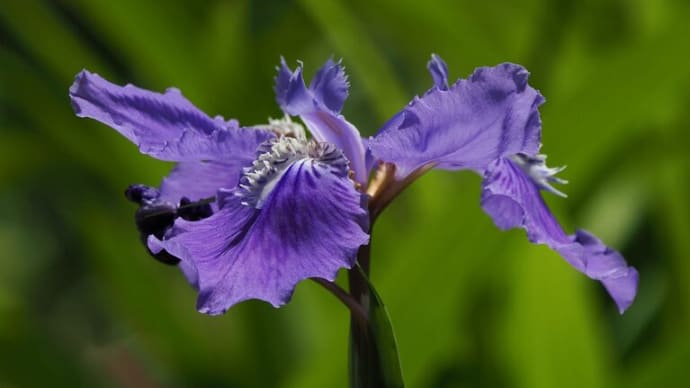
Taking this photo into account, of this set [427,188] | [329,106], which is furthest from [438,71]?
[427,188]

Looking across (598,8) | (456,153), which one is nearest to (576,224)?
(598,8)

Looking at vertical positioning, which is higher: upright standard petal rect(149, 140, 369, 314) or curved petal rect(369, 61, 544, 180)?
curved petal rect(369, 61, 544, 180)

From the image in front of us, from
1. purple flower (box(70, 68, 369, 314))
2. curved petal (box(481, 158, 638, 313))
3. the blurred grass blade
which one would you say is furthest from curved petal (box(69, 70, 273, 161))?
the blurred grass blade

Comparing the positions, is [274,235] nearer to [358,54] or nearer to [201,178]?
[201,178]

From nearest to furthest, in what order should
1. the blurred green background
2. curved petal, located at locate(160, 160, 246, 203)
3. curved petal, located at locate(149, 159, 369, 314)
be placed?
1. curved petal, located at locate(149, 159, 369, 314)
2. curved petal, located at locate(160, 160, 246, 203)
3. the blurred green background

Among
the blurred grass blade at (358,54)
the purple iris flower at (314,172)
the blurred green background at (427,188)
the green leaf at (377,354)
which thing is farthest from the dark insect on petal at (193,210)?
the blurred grass blade at (358,54)

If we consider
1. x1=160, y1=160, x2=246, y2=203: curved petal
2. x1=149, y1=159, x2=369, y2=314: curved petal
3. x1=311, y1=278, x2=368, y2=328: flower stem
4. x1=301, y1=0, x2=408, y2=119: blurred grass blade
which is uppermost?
x1=301, y1=0, x2=408, y2=119: blurred grass blade

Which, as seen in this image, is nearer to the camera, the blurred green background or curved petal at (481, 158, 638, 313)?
curved petal at (481, 158, 638, 313)

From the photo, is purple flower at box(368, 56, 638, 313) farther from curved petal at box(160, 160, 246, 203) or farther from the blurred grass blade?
the blurred grass blade
